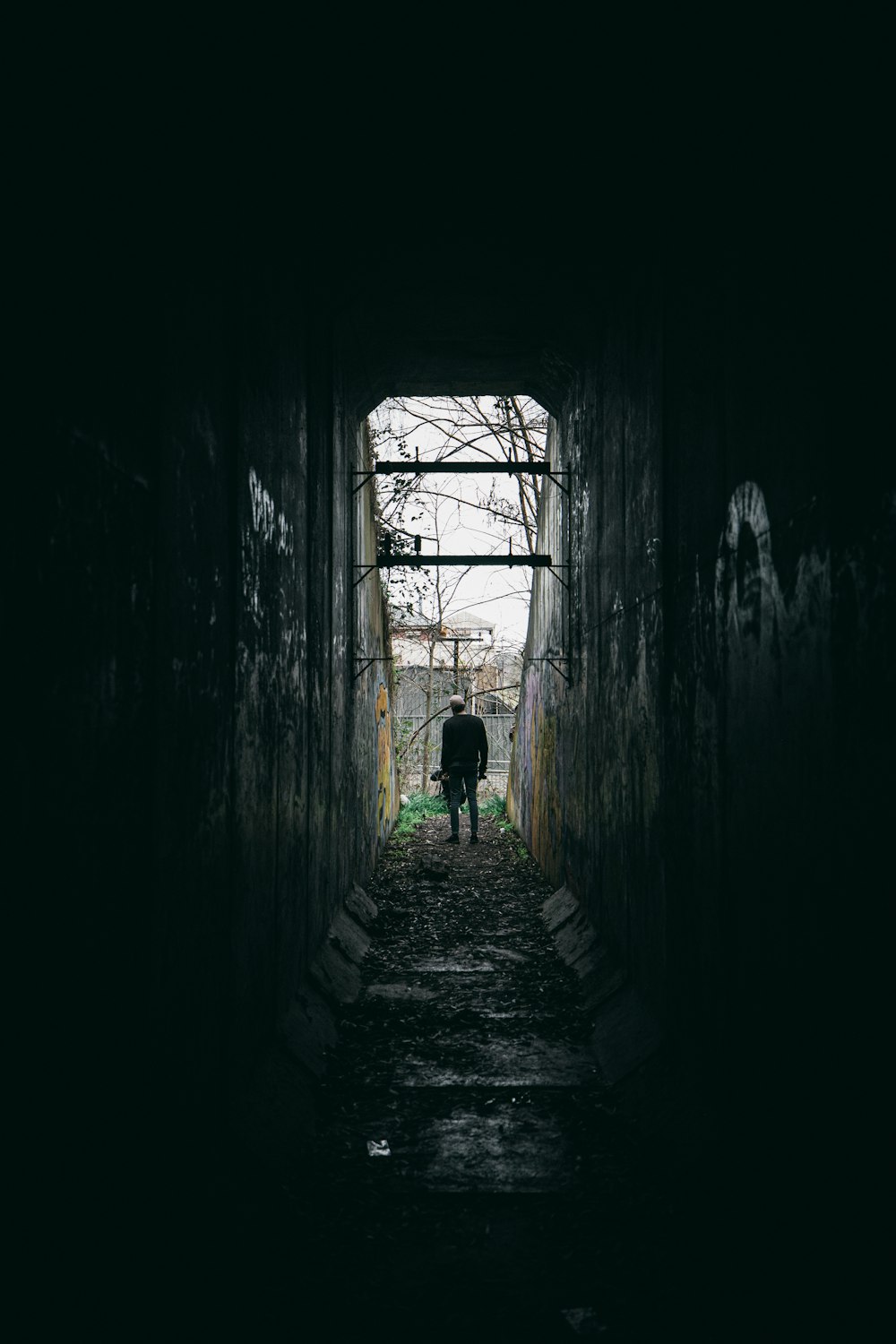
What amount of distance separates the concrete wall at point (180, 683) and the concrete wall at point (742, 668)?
1947mm

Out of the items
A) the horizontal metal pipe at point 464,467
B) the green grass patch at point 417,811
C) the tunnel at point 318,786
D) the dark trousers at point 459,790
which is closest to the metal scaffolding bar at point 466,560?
the horizontal metal pipe at point 464,467

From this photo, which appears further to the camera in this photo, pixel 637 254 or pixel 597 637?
pixel 597 637

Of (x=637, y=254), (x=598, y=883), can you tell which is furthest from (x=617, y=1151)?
(x=637, y=254)

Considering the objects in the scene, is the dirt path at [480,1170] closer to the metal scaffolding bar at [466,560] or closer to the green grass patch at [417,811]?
the metal scaffolding bar at [466,560]

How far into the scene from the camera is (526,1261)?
3229mm

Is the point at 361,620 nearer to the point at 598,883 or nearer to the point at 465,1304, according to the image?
the point at 598,883

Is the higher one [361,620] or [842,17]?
[842,17]

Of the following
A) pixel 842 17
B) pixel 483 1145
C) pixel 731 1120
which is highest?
pixel 842 17

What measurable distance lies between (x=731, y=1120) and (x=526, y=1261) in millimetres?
928

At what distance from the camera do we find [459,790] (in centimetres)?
1367

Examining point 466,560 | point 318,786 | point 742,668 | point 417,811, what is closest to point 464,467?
point 466,560

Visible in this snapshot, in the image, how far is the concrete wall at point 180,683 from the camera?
82.1 inches

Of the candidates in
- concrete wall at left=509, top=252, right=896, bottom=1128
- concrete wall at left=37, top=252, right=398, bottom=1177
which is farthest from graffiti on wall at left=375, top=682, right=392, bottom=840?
concrete wall at left=37, top=252, right=398, bottom=1177

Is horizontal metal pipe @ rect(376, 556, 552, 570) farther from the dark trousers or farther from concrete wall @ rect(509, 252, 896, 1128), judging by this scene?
the dark trousers
